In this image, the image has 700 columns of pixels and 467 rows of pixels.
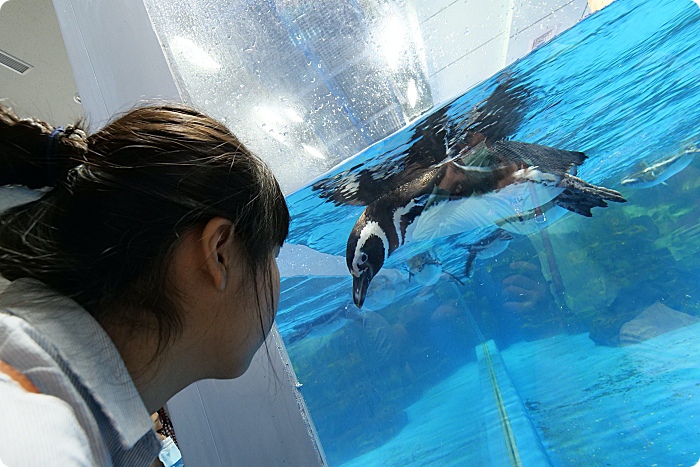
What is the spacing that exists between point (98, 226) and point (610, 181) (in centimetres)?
94

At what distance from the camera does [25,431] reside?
0.32 meters

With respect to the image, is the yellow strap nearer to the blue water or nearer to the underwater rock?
the blue water

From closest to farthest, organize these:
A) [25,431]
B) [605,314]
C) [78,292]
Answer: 1. [25,431]
2. [78,292]
3. [605,314]

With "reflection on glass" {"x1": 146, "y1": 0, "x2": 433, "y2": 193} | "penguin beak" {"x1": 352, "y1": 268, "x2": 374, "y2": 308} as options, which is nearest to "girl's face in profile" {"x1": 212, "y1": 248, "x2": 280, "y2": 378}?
"penguin beak" {"x1": 352, "y1": 268, "x2": 374, "y2": 308}

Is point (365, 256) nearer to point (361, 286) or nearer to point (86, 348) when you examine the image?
point (361, 286)

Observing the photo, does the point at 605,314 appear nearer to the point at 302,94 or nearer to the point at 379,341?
the point at 379,341

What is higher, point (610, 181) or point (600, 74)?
point (600, 74)

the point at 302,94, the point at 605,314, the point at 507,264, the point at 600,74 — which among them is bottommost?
the point at 605,314

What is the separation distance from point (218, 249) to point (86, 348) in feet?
0.59

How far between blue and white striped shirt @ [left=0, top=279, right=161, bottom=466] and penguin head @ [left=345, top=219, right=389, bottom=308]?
25.2 inches

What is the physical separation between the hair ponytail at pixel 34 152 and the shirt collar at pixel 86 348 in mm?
129

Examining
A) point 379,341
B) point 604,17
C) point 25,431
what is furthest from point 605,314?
point 25,431

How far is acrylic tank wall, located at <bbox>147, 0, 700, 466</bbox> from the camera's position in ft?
3.01

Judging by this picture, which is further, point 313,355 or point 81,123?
point 313,355
